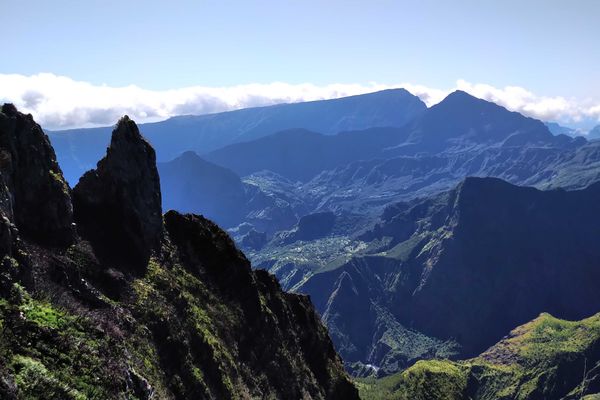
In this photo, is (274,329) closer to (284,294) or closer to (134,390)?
(284,294)

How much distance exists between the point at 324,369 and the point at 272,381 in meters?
23.7

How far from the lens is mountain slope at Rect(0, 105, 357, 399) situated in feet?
116

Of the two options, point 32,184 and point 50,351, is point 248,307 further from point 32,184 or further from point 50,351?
point 50,351

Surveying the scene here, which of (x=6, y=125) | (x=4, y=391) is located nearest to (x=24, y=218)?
(x=6, y=125)

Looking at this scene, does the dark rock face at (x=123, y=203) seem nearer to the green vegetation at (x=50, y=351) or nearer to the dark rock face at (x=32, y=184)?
the dark rock face at (x=32, y=184)

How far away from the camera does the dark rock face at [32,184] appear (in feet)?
179

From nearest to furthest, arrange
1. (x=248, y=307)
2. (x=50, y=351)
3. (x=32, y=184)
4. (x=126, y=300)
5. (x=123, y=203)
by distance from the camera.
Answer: (x=50, y=351)
(x=32, y=184)
(x=126, y=300)
(x=123, y=203)
(x=248, y=307)

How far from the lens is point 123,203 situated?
70.1 m

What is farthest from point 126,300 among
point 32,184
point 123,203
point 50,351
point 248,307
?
point 248,307

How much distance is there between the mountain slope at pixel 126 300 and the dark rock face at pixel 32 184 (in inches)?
5.6

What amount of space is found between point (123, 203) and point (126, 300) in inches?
649

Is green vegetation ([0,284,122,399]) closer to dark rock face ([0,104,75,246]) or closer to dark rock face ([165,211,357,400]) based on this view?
dark rock face ([0,104,75,246])

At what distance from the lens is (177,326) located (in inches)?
2436

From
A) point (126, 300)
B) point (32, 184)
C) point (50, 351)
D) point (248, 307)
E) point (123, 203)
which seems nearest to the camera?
point (50, 351)
